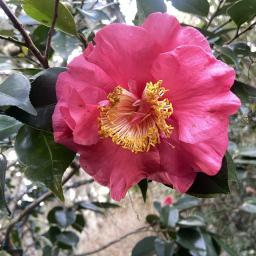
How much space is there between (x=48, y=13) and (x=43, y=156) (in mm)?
286

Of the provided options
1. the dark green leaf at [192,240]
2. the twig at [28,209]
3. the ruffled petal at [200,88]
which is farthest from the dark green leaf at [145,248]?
the ruffled petal at [200,88]

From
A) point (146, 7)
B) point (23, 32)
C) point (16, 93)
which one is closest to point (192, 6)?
point (146, 7)

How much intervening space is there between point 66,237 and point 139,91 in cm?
118

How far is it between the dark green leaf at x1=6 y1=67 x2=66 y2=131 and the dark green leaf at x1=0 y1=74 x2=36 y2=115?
4 centimetres

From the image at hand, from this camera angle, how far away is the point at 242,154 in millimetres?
1521

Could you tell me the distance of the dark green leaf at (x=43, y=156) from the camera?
68cm

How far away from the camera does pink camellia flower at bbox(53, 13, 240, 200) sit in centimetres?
59

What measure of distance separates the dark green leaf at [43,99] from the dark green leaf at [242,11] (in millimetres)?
472

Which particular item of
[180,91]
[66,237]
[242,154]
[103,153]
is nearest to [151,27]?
[180,91]

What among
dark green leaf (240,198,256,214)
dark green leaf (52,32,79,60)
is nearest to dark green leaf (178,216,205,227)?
dark green leaf (240,198,256,214)

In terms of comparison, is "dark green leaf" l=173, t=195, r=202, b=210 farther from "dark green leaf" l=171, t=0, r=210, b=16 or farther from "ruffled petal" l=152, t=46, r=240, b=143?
"ruffled petal" l=152, t=46, r=240, b=143

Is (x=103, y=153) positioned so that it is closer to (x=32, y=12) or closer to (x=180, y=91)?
(x=180, y=91)

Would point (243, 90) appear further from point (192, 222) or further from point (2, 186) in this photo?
point (192, 222)

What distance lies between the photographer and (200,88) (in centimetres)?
60
